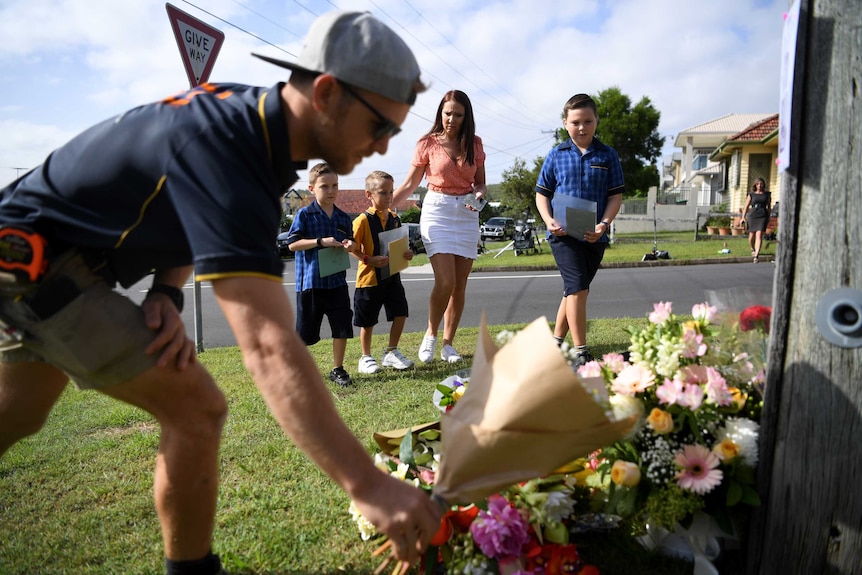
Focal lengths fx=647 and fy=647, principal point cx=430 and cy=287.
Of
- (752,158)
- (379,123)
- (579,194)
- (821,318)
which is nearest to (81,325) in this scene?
(379,123)

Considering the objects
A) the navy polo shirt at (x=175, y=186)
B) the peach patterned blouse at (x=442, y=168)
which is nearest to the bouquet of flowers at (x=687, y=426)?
the navy polo shirt at (x=175, y=186)

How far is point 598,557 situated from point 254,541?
124 centimetres

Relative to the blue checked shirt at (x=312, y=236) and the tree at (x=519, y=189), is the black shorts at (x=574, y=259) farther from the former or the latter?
the tree at (x=519, y=189)

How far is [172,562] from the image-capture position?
186 centimetres

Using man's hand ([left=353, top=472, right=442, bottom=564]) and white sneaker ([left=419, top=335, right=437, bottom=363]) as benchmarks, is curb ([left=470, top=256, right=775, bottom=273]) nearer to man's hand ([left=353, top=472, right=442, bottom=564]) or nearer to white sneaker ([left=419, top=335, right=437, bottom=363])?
white sneaker ([left=419, top=335, right=437, bottom=363])

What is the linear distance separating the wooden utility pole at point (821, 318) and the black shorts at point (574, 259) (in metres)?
2.87

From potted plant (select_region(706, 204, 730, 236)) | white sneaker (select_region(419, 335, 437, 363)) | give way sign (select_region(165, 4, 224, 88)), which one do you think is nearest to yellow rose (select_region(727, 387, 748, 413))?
white sneaker (select_region(419, 335, 437, 363))

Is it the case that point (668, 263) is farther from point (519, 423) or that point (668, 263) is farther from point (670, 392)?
point (519, 423)

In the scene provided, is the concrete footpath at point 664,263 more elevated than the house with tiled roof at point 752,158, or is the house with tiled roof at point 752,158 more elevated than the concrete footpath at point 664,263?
the house with tiled roof at point 752,158

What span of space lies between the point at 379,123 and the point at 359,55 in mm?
166

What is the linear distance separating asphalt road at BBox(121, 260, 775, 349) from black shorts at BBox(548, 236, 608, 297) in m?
2.26

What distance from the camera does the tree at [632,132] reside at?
149 feet

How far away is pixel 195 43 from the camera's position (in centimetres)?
576

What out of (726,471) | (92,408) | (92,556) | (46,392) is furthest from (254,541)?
(92,408)
